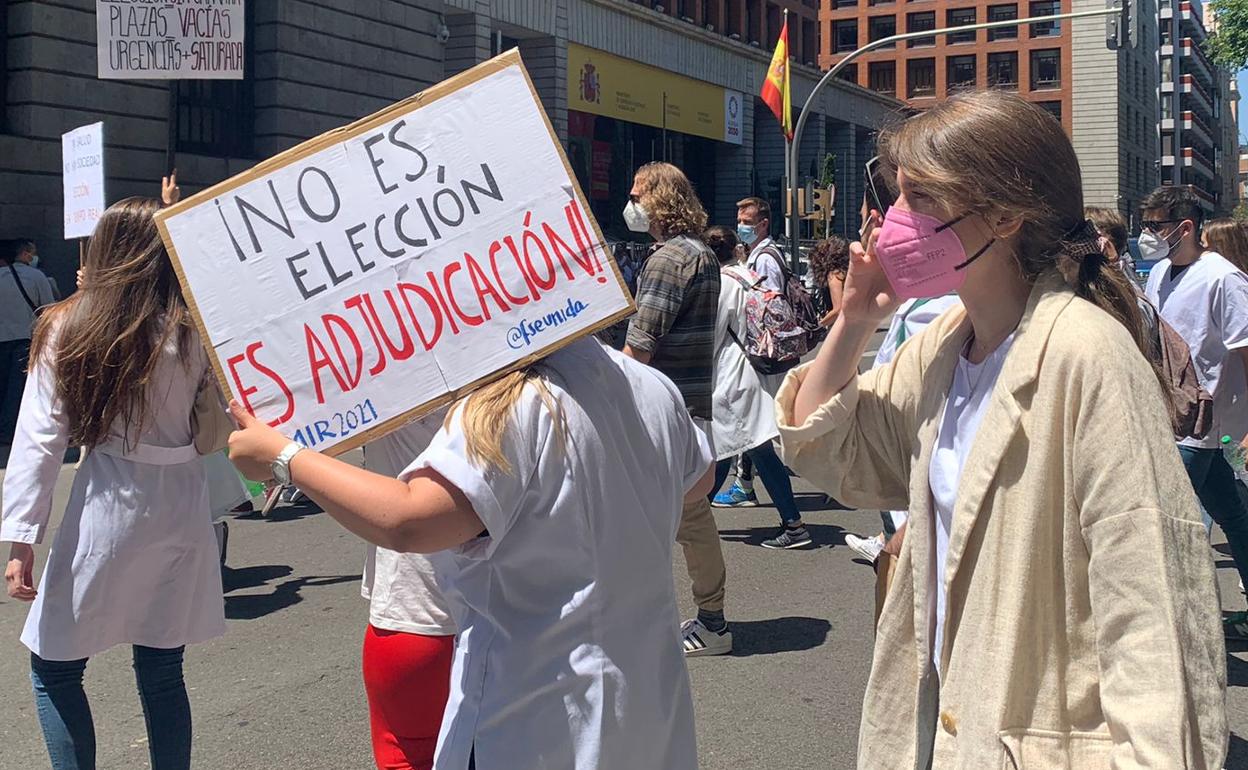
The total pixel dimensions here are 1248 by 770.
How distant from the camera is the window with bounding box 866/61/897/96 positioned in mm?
74125

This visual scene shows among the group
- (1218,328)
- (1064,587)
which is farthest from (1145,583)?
(1218,328)

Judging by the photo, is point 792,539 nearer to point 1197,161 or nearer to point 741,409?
point 741,409

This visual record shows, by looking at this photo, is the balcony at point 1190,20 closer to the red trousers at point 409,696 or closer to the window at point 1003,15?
the window at point 1003,15

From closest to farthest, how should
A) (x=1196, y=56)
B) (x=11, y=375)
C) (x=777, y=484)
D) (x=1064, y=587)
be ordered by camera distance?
(x=1064, y=587)
(x=777, y=484)
(x=11, y=375)
(x=1196, y=56)

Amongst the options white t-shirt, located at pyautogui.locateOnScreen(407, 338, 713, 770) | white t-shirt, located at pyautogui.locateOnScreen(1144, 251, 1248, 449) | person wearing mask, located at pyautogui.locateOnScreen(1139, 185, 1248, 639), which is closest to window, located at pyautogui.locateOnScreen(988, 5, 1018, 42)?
person wearing mask, located at pyautogui.locateOnScreen(1139, 185, 1248, 639)

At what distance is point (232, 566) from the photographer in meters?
7.23

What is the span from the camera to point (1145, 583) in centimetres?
170

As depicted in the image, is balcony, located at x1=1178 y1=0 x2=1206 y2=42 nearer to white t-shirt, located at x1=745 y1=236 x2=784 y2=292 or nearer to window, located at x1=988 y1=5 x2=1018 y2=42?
window, located at x1=988 y1=5 x2=1018 y2=42

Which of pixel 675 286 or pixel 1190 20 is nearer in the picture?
pixel 675 286

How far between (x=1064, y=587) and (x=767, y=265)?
20.2ft

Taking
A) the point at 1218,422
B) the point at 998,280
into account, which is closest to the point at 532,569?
the point at 998,280

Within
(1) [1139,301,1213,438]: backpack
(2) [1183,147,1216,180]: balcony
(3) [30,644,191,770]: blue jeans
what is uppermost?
(2) [1183,147,1216,180]: balcony

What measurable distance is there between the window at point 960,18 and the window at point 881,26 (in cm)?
318

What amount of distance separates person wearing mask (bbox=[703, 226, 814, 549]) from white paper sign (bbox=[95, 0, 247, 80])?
365cm
